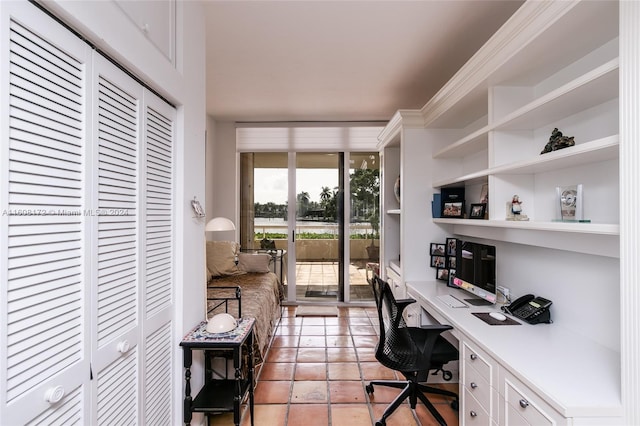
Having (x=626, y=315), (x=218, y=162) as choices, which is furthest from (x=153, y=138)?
(x=218, y=162)

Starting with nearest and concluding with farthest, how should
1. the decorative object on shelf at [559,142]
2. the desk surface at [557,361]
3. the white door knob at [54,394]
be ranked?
1. the white door knob at [54,394]
2. the desk surface at [557,361]
3. the decorative object on shelf at [559,142]

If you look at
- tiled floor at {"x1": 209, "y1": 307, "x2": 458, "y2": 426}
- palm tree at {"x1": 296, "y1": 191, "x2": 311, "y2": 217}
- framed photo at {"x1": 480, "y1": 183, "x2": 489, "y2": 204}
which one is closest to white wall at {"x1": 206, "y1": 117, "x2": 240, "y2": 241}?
palm tree at {"x1": 296, "y1": 191, "x2": 311, "y2": 217}

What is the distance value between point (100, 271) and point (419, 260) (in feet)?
8.66

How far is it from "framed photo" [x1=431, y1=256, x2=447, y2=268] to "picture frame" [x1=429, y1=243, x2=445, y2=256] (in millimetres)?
39

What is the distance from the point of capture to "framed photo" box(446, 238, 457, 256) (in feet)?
9.57

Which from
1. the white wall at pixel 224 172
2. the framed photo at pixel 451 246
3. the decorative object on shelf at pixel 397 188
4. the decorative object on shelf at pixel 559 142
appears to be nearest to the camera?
the decorative object on shelf at pixel 559 142

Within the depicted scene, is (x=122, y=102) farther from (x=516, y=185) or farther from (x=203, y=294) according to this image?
(x=516, y=185)

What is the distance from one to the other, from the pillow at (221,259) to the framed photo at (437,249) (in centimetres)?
236

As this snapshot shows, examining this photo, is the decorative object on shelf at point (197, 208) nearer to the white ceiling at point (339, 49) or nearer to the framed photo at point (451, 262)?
the white ceiling at point (339, 49)

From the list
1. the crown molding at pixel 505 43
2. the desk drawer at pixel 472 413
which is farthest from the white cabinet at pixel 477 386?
the crown molding at pixel 505 43

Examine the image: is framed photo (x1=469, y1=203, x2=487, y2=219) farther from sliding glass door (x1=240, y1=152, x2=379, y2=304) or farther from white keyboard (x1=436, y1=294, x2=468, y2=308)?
sliding glass door (x1=240, y1=152, x2=379, y2=304)

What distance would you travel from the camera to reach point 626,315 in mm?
1099

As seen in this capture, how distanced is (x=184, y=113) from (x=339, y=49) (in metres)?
1.46

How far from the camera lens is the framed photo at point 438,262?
3.03m
